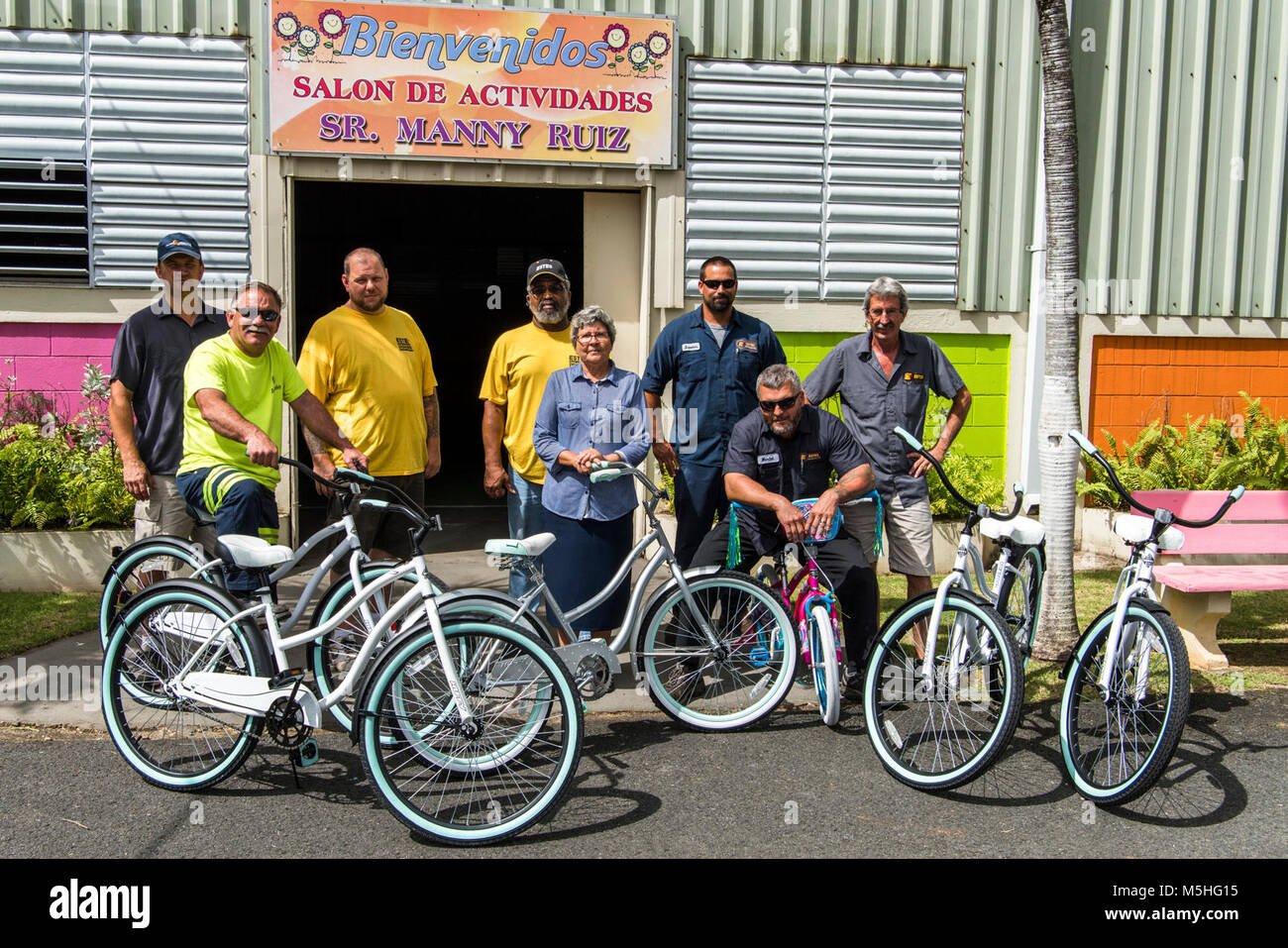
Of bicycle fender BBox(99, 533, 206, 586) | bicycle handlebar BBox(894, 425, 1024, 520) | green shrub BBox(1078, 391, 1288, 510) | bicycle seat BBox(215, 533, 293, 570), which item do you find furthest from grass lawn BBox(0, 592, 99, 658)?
green shrub BBox(1078, 391, 1288, 510)

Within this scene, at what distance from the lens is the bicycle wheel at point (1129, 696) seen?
4113 millimetres

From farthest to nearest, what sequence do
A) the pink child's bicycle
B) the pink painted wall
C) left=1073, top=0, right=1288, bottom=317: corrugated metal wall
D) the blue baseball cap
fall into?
left=1073, top=0, right=1288, bottom=317: corrugated metal wall, the pink painted wall, the blue baseball cap, the pink child's bicycle

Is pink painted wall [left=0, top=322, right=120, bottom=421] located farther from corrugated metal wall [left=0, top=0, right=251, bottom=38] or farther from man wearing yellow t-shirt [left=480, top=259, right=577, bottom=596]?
man wearing yellow t-shirt [left=480, top=259, right=577, bottom=596]

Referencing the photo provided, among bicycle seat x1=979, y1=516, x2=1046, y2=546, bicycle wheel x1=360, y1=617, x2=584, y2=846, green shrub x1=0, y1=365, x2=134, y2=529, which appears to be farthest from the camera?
green shrub x1=0, y1=365, x2=134, y2=529

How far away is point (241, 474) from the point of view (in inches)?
201

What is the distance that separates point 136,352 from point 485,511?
572 centimetres

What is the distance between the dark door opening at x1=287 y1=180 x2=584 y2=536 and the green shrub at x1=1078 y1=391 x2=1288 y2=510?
25.4ft

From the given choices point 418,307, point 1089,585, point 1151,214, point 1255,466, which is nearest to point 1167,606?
point 1089,585

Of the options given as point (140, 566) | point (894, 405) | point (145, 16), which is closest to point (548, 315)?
point (894, 405)

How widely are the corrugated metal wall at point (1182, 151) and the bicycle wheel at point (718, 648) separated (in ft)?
18.4

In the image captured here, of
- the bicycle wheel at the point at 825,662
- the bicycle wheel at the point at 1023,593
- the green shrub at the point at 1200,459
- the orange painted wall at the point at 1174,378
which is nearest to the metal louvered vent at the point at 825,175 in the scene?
the orange painted wall at the point at 1174,378

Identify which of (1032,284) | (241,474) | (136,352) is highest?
(1032,284)

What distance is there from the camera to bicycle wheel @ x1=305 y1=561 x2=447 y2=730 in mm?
4633
